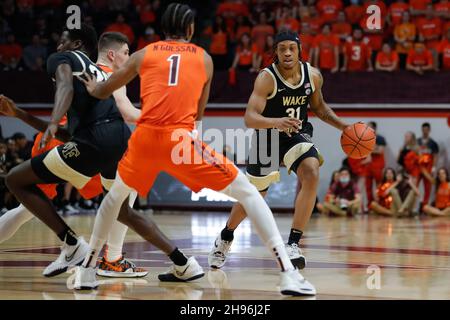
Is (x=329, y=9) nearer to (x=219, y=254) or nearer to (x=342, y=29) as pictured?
→ (x=342, y=29)

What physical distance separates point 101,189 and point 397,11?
1350cm

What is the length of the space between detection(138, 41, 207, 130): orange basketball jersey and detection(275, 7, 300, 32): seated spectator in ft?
45.0

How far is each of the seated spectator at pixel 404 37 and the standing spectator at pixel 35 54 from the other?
847 centimetres

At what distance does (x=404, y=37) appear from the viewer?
18750mm

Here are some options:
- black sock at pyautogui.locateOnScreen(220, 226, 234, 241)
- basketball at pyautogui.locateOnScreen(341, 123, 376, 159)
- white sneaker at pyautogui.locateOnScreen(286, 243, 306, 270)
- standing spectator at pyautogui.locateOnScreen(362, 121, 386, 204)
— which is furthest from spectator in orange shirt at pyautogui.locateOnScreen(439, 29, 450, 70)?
white sneaker at pyautogui.locateOnScreen(286, 243, 306, 270)

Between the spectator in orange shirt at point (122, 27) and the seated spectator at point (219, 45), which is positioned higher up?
the spectator in orange shirt at point (122, 27)

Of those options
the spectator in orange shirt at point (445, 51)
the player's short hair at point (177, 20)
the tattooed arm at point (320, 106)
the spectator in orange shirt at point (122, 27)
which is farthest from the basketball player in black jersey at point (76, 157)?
the spectator in orange shirt at point (122, 27)

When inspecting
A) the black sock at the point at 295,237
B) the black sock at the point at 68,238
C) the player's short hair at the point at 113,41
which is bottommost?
the black sock at the point at 295,237

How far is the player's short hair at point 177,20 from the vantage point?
5742mm

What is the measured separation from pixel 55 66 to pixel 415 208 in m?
13.2

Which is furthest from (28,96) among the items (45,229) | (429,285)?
(429,285)

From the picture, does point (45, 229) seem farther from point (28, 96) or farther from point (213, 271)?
point (28, 96)

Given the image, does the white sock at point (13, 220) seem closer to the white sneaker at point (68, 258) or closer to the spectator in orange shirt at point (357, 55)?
the white sneaker at point (68, 258)

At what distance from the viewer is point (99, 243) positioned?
5.83 m
